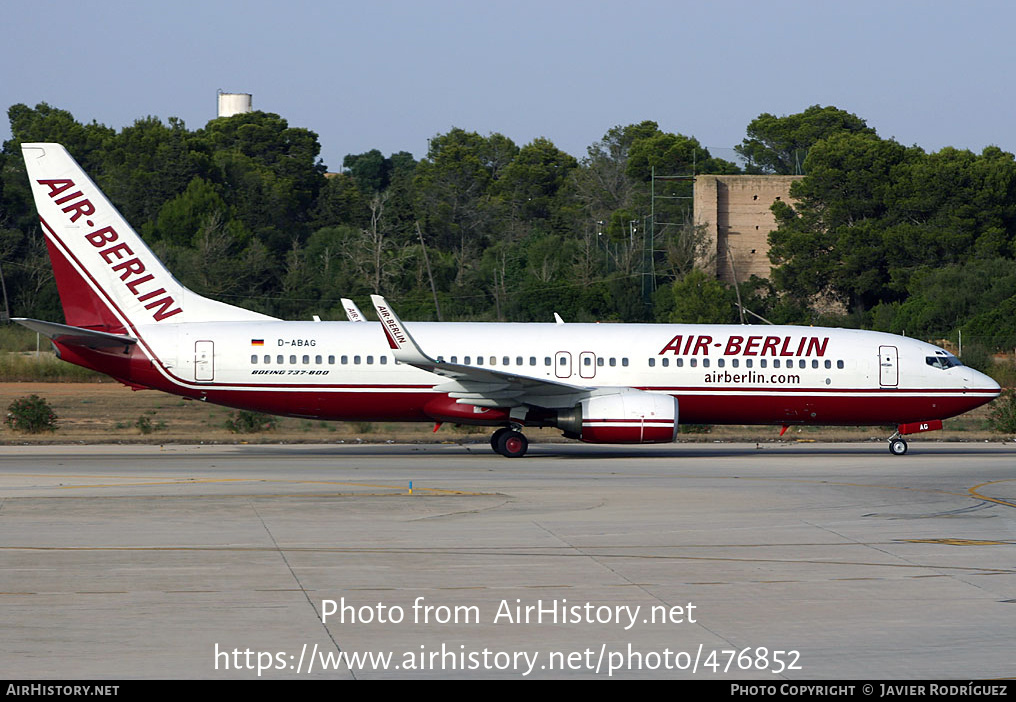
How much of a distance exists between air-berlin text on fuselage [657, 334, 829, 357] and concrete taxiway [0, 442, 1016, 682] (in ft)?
16.2

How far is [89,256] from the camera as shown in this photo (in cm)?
3111

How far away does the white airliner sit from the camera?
30.6 metres

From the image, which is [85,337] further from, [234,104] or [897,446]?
[234,104]

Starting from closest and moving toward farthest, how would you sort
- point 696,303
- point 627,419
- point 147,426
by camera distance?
1. point 627,419
2. point 147,426
3. point 696,303

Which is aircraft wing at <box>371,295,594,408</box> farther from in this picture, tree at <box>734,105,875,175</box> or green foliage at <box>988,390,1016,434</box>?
tree at <box>734,105,875,175</box>

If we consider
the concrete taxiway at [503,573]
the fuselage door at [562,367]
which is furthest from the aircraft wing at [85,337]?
the fuselage door at [562,367]

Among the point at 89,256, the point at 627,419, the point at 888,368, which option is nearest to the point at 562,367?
the point at 627,419

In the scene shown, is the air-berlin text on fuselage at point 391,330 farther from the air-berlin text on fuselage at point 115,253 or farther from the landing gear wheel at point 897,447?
the landing gear wheel at point 897,447

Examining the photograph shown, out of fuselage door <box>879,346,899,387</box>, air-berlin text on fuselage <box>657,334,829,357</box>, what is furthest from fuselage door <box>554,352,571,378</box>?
fuselage door <box>879,346,899,387</box>

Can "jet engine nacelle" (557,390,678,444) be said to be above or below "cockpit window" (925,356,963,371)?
below

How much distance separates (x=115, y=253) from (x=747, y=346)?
1595 centimetres

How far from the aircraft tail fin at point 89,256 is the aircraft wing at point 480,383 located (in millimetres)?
6092

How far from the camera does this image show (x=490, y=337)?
3159 centimetres

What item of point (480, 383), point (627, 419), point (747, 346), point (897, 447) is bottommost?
point (897, 447)
